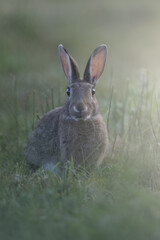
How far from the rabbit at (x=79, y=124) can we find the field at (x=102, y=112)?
0.23 metres

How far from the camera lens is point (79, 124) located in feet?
16.0

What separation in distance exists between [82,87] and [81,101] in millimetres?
244

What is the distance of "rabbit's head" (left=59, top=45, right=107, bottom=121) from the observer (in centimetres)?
459

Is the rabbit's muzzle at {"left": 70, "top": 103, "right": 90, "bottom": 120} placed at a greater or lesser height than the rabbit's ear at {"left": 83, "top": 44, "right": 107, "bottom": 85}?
lesser

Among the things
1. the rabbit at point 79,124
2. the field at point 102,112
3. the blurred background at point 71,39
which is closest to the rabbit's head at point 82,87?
the rabbit at point 79,124

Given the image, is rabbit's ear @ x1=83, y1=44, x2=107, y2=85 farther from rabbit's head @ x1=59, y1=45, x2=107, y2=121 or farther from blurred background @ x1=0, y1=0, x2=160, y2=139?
blurred background @ x1=0, y1=0, x2=160, y2=139

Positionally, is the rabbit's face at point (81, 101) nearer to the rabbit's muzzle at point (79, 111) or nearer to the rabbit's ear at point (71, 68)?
the rabbit's muzzle at point (79, 111)

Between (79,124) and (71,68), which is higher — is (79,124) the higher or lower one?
→ the lower one

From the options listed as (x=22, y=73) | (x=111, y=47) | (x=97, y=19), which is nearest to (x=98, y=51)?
→ (x=22, y=73)

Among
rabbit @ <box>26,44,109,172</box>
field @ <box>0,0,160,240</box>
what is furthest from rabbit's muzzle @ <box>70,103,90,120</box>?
field @ <box>0,0,160,240</box>

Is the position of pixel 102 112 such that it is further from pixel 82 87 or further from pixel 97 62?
pixel 82 87

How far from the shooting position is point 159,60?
1023cm

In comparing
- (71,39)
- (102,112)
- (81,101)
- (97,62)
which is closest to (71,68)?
A: (97,62)

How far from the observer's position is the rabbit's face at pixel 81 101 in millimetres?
4554
